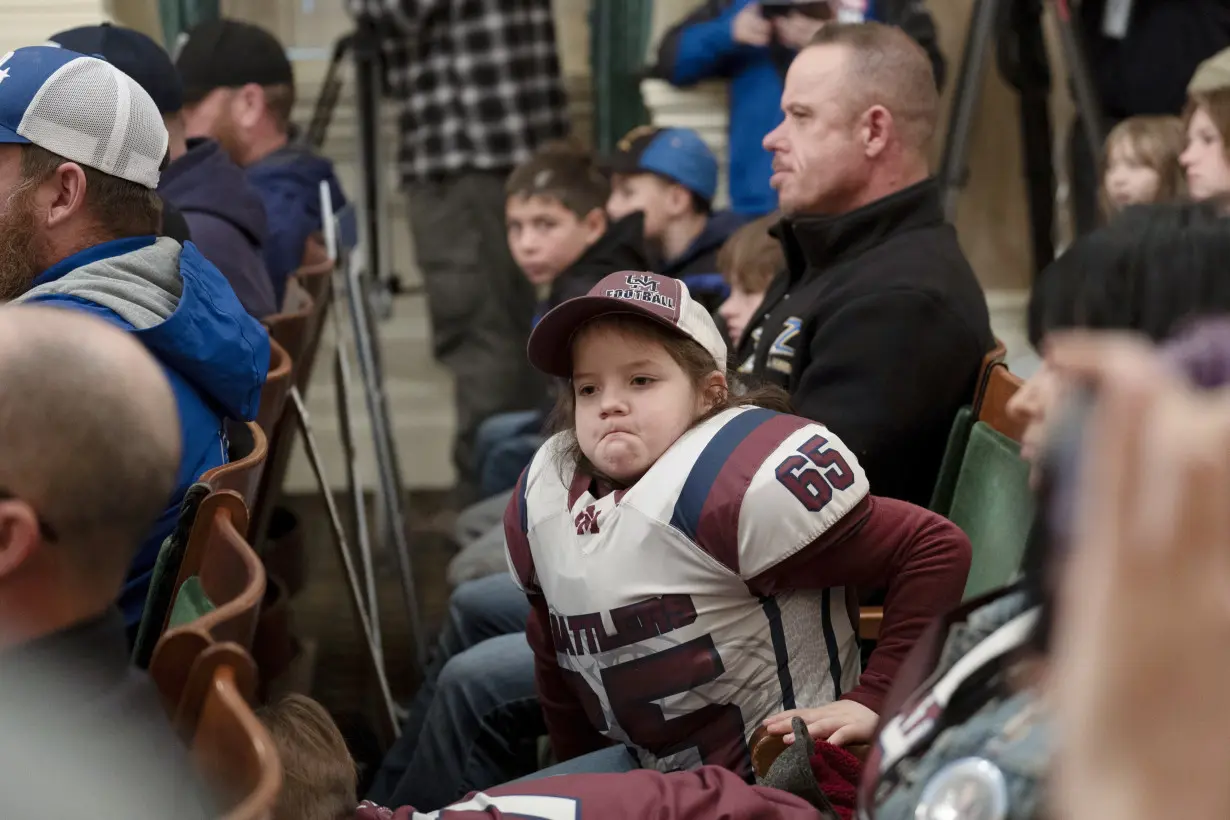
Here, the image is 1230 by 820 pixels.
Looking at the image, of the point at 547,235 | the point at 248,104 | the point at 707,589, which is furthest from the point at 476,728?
the point at 248,104

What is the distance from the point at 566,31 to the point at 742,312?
3617 millimetres

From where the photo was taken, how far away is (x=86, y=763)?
1071 millimetres

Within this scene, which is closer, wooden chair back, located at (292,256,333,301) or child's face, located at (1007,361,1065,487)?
child's face, located at (1007,361,1065,487)

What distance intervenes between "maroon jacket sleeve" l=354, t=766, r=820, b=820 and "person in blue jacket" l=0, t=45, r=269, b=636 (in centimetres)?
71

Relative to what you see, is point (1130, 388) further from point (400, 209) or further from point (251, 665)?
point (400, 209)

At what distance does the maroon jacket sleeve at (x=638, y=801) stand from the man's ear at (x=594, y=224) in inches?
96.8

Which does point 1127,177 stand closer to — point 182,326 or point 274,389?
point 274,389

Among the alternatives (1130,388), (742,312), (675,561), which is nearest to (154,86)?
(742,312)

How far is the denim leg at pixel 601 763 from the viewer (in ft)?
5.87

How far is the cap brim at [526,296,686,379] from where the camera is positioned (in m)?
1.74

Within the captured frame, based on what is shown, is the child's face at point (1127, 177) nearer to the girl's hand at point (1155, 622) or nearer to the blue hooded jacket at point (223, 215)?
the blue hooded jacket at point (223, 215)

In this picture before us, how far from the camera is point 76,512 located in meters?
1.22

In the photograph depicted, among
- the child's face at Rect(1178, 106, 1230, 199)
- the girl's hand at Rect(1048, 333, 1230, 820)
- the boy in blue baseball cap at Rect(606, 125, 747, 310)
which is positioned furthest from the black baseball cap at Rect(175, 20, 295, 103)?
the girl's hand at Rect(1048, 333, 1230, 820)

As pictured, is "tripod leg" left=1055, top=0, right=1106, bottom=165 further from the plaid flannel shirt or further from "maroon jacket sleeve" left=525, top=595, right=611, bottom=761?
"maroon jacket sleeve" left=525, top=595, right=611, bottom=761
